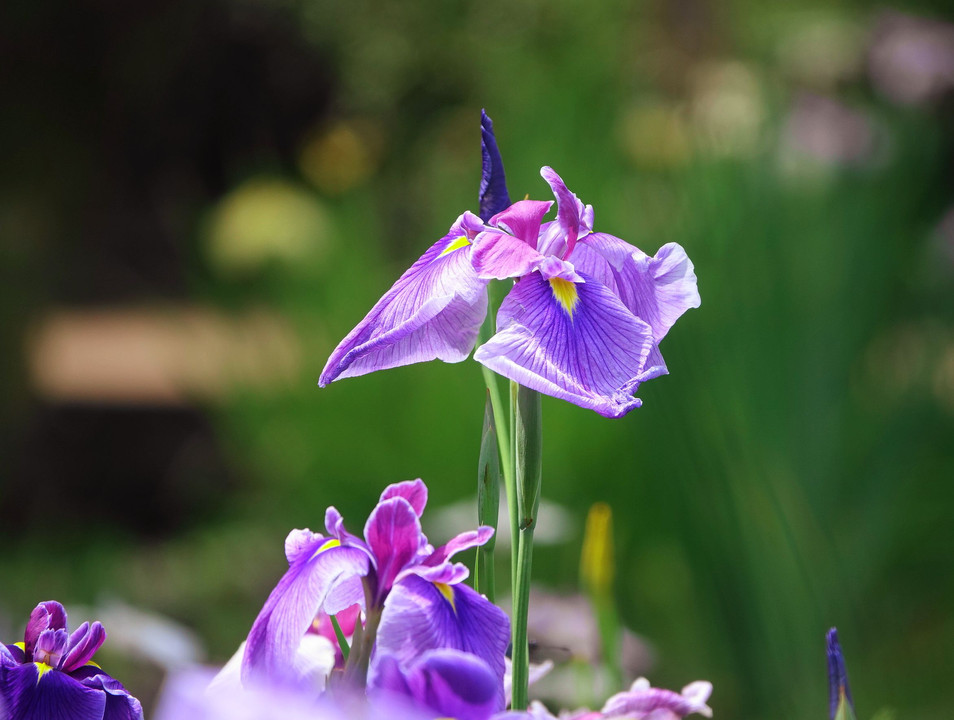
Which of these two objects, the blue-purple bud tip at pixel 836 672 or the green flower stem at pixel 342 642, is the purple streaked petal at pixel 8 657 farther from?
the blue-purple bud tip at pixel 836 672

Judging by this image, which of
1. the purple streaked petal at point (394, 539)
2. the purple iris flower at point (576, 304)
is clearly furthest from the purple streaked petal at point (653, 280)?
the purple streaked petal at point (394, 539)

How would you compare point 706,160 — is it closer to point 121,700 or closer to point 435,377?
point 435,377

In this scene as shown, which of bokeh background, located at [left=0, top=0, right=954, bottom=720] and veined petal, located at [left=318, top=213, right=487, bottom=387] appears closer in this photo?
veined petal, located at [left=318, top=213, right=487, bottom=387]

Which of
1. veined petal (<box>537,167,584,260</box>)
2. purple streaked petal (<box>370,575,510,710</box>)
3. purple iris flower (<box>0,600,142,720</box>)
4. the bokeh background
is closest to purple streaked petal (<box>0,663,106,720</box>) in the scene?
purple iris flower (<box>0,600,142,720</box>)

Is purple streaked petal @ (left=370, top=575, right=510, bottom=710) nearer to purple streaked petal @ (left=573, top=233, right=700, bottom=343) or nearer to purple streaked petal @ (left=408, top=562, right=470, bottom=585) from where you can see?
purple streaked petal @ (left=408, top=562, right=470, bottom=585)

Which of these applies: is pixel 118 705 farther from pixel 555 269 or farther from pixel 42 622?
pixel 555 269

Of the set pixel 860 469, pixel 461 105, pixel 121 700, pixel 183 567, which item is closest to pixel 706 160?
pixel 860 469
